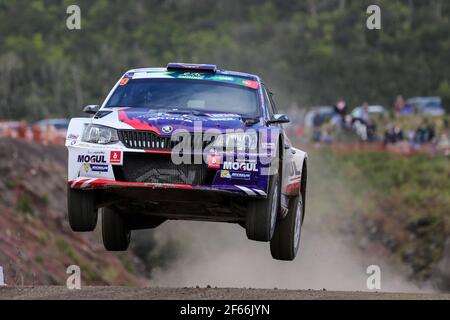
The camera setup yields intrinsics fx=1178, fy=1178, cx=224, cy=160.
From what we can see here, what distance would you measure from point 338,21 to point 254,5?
25.1 feet

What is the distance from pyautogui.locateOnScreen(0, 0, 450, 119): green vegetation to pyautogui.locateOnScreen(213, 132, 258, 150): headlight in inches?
1807

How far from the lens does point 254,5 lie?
80250 millimetres

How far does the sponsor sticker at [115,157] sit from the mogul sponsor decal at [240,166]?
971mm

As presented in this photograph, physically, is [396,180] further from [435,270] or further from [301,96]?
[301,96]

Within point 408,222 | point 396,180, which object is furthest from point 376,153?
point 408,222

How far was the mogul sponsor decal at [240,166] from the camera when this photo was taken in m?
10.8

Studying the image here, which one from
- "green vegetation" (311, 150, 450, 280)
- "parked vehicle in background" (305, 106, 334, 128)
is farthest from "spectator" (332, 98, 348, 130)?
"green vegetation" (311, 150, 450, 280)

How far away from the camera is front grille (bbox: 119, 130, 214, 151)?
35.5 feet

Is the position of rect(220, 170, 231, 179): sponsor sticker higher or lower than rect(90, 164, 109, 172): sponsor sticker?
lower

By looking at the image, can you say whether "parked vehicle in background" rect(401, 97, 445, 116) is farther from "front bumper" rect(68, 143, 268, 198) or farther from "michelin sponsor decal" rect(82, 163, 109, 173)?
"michelin sponsor decal" rect(82, 163, 109, 173)

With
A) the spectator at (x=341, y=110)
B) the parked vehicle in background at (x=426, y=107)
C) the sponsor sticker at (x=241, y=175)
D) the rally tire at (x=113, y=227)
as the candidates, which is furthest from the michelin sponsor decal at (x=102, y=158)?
the parked vehicle in background at (x=426, y=107)

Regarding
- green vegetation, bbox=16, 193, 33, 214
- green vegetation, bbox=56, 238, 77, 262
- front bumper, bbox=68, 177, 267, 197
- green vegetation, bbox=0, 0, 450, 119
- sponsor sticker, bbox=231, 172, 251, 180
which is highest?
sponsor sticker, bbox=231, 172, 251, 180
